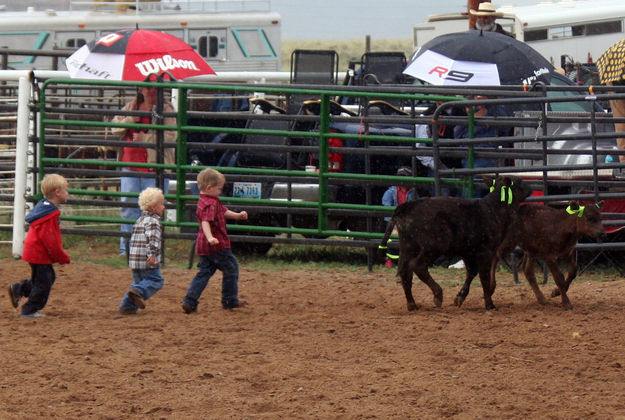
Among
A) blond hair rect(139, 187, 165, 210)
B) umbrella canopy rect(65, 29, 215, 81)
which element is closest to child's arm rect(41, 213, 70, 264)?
blond hair rect(139, 187, 165, 210)

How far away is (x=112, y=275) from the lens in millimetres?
11008

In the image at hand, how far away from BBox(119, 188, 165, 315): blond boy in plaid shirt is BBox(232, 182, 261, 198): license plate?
2.69 metres

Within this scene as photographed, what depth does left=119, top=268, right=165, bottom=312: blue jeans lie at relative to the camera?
887 cm

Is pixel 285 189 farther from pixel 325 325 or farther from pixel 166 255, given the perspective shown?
pixel 325 325

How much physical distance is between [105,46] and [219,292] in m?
4.31

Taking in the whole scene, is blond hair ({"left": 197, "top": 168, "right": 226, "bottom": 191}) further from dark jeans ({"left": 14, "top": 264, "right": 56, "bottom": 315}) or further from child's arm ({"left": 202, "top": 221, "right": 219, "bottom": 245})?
dark jeans ({"left": 14, "top": 264, "right": 56, "bottom": 315})

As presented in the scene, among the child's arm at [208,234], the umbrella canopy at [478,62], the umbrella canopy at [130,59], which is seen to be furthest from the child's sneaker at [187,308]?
the umbrella canopy at [478,62]

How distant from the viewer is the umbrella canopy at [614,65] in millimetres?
10852

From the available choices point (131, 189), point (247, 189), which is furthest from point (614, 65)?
point (131, 189)

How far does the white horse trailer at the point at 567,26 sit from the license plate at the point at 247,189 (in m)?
13.1

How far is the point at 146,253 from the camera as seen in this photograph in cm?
887

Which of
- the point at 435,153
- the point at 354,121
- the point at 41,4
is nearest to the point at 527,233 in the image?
the point at 435,153

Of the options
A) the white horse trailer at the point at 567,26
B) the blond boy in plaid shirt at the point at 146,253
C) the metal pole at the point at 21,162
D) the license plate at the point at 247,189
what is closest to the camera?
the blond boy in plaid shirt at the point at 146,253

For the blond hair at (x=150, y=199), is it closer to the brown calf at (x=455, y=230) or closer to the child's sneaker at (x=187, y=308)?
the child's sneaker at (x=187, y=308)
